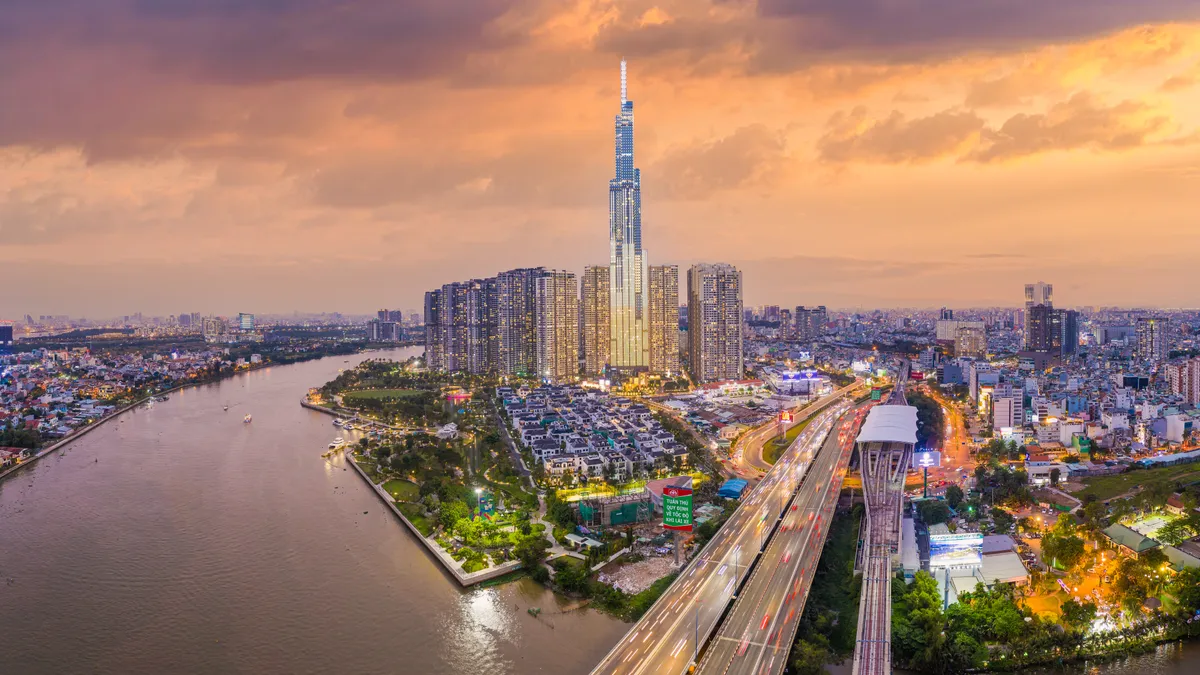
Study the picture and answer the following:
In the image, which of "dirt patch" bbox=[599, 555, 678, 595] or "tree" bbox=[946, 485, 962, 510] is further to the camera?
"tree" bbox=[946, 485, 962, 510]

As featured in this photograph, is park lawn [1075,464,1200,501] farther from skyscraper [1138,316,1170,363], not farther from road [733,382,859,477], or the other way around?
skyscraper [1138,316,1170,363]

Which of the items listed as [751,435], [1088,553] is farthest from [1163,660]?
[751,435]

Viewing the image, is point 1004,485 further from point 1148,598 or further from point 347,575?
point 347,575

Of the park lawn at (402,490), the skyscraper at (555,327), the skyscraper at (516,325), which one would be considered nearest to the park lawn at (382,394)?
the skyscraper at (516,325)

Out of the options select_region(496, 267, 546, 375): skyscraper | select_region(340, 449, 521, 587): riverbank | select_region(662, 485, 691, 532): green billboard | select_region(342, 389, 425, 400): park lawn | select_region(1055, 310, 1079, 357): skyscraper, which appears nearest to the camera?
select_region(340, 449, 521, 587): riverbank

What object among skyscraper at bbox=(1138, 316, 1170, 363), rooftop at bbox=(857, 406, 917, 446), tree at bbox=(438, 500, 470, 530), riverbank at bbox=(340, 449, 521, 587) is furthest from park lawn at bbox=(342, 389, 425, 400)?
skyscraper at bbox=(1138, 316, 1170, 363)
